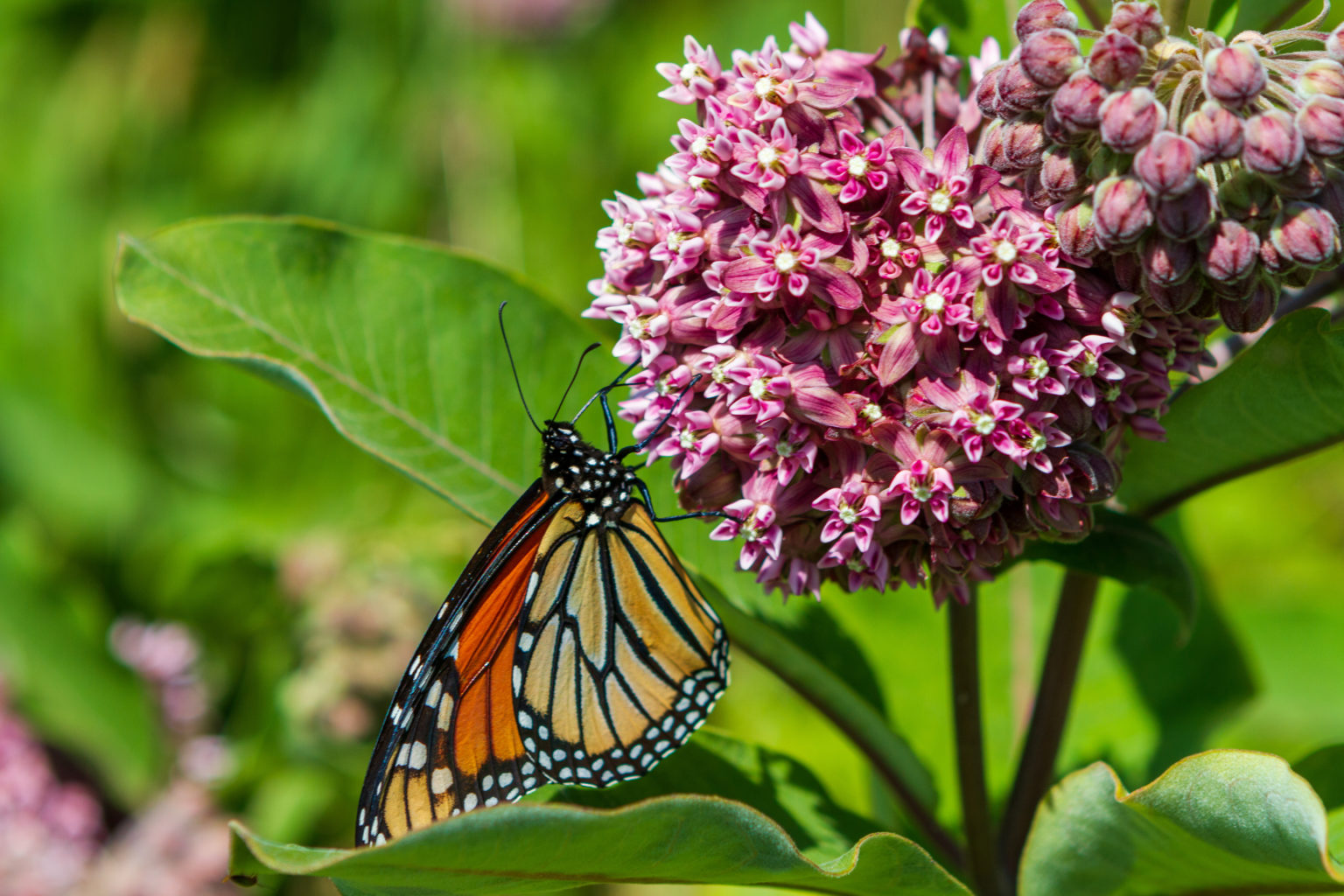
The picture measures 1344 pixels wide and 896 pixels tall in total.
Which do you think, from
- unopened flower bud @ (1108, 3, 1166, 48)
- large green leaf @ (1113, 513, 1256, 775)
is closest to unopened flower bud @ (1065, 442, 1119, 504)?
unopened flower bud @ (1108, 3, 1166, 48)

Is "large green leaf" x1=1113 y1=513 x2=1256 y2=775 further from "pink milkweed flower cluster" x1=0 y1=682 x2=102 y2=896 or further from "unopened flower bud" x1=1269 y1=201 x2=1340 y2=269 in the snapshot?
"pink milkweed flower cluster" x1=0 y1=682 x2=102 y2=896

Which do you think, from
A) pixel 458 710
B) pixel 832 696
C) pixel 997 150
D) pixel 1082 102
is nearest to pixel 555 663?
pixel 458 710

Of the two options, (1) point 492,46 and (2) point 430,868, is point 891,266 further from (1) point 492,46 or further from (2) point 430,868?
(1) point 492,46

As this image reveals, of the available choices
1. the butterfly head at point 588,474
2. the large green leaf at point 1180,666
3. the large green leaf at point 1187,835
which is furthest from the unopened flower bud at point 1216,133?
the large green leaf at point 1180,666

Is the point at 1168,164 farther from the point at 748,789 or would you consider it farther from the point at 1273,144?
the point at 748,789

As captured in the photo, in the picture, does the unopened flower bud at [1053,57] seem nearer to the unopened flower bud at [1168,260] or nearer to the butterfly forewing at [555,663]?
the unopened flower bud at [1168,260]
